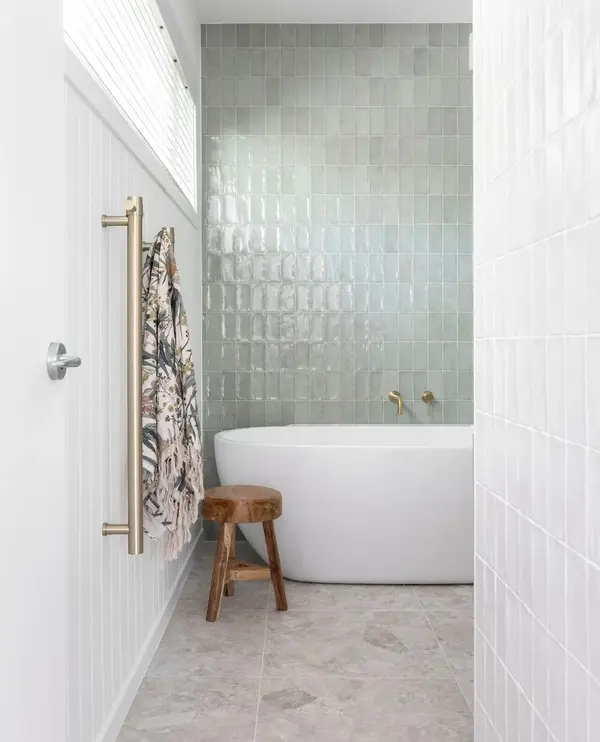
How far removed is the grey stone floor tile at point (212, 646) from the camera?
2.36 m

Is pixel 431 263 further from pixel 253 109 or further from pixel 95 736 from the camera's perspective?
pixel 95 736

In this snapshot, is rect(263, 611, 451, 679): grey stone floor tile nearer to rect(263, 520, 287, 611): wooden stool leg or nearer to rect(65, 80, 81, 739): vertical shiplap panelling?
rect(263, 520, 287, 611): wooden stool leg

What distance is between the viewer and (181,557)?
3230 mm

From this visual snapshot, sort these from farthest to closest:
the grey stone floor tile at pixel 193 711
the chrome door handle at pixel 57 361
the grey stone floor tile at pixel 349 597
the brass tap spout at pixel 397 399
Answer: the brass tap spout at pixel 397 399 → the grey stone floor tile at pixel 349 597 → the grey stone floor tile at pixel 193 711 → the chrome door handle at pixel 57 361

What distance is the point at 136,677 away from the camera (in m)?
2.20

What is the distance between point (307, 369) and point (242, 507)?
4.49ft

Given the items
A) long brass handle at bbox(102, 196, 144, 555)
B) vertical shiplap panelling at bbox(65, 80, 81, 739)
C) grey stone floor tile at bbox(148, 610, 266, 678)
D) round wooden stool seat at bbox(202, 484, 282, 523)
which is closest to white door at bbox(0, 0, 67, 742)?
vertical shiplap panelling at bbox(65, 80, 81, 739)

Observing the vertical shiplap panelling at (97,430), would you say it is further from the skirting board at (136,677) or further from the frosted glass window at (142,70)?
the frosted glass window at (142,70)

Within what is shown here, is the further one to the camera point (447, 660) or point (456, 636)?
point (456, 636)

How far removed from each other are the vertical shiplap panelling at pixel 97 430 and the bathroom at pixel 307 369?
1 centimetres

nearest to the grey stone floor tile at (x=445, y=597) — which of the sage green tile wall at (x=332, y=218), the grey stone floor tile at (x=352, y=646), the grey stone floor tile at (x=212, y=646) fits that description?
the grey stone floor tile at (x=352, y=646)

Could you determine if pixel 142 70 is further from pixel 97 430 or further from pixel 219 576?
pixel 219 576

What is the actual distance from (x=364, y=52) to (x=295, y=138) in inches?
23.3

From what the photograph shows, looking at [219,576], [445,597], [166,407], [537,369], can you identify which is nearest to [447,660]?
[445,597]
